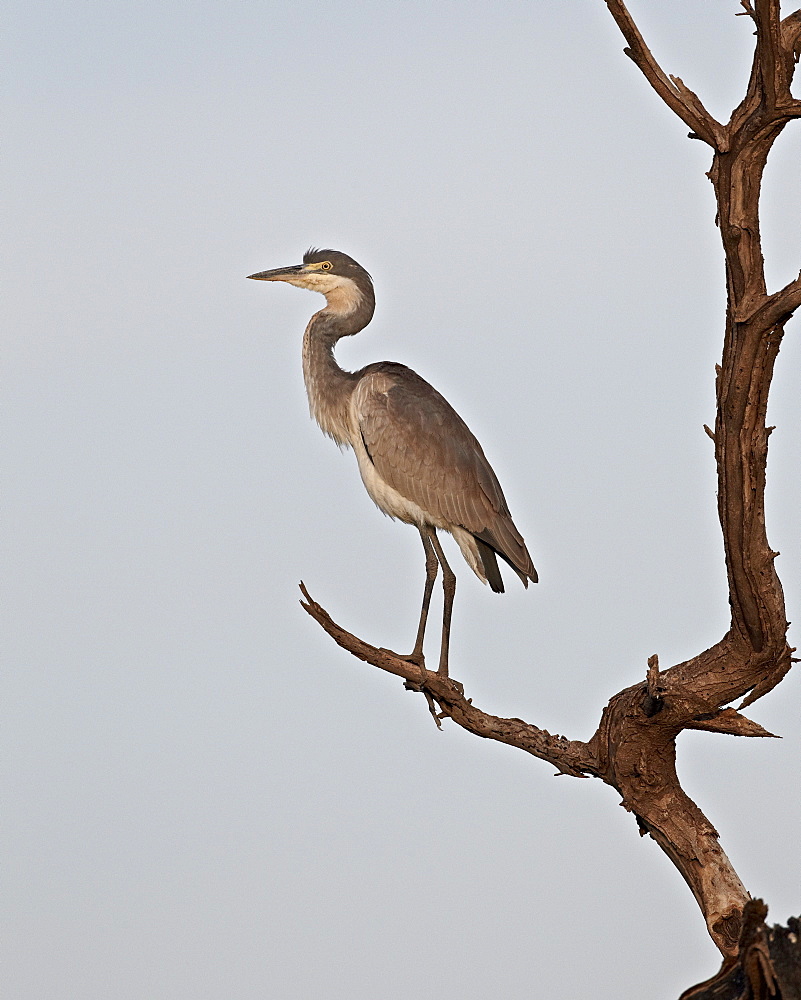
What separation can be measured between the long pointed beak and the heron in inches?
23.8

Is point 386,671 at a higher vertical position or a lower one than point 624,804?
higher

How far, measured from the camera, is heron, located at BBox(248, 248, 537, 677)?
670cm

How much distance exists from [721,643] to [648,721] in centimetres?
43

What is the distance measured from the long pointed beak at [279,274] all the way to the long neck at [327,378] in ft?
0.86

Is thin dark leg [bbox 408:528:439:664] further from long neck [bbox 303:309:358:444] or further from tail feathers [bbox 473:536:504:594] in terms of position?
long neck [bbox 303:309:358:444]

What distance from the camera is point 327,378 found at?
282 inches

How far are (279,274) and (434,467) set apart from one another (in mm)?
1527

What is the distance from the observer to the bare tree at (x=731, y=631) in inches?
163

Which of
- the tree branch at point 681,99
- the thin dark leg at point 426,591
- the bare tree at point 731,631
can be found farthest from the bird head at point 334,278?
the tree branch at point 681,99

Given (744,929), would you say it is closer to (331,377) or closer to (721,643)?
(721,643)

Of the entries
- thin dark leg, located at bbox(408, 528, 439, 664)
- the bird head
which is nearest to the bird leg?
thin dark leg, located at bbox(408, 528, 439, 664)

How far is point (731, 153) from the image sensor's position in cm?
428

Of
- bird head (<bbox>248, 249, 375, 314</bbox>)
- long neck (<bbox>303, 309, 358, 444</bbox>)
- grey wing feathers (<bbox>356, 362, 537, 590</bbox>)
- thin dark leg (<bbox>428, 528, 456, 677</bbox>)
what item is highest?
bird head (<bbox>248, 249, 375, 314</bbox>)

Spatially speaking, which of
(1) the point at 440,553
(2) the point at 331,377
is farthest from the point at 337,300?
(1) the point at 440,553
